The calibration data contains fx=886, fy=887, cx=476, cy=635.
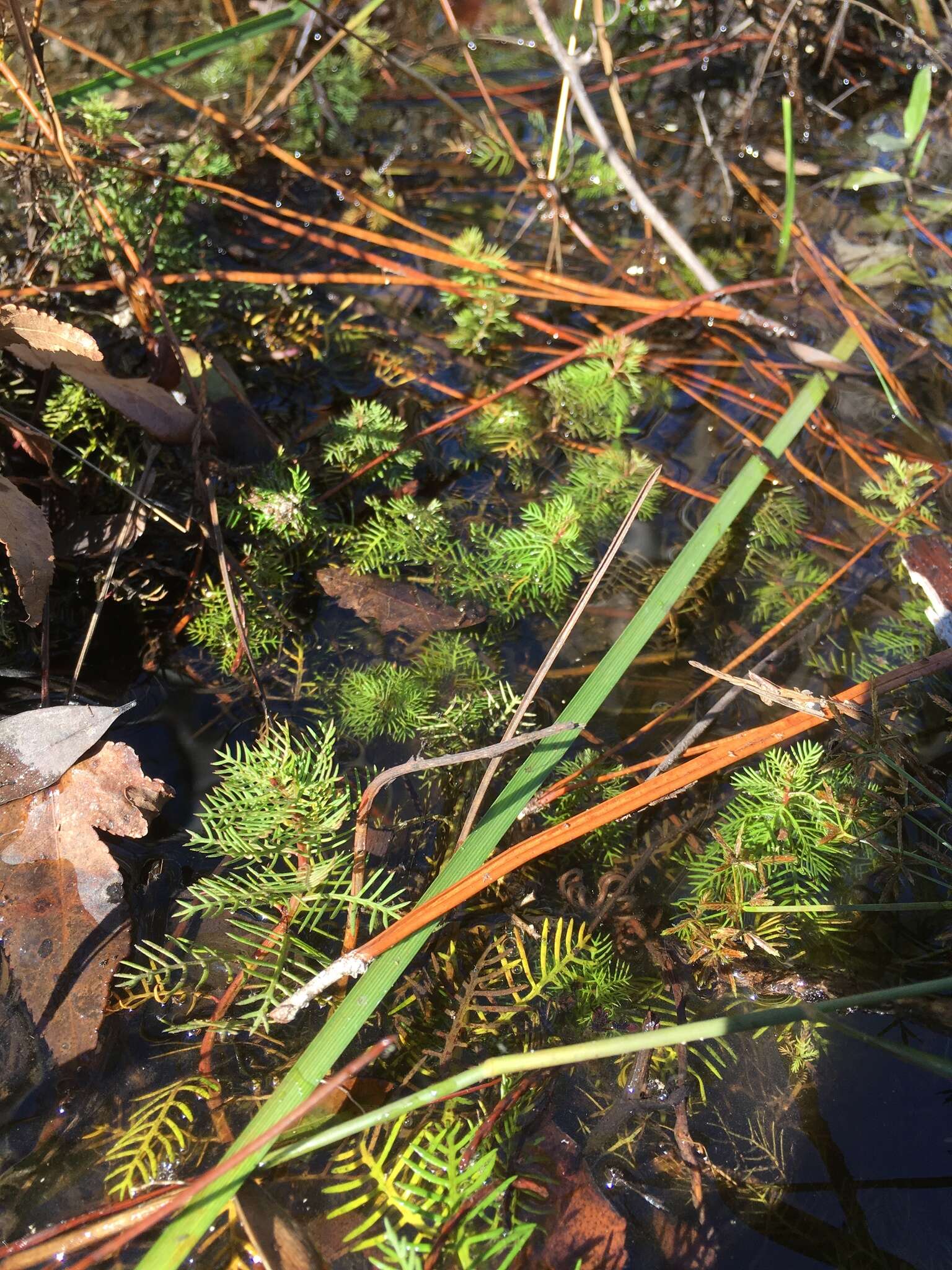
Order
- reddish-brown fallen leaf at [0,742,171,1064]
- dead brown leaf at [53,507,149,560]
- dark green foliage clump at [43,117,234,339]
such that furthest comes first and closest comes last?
dark green foliage clump at [43,117,234,339] → dead brown leaf at [53,507,149,560] → reddish-brown fallen leaf at [0,742,171,1064]

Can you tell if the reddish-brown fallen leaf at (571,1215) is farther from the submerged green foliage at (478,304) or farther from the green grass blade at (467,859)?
the submerged green foliage at (478,304)

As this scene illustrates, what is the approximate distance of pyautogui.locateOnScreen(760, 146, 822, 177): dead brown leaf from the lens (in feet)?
12.6

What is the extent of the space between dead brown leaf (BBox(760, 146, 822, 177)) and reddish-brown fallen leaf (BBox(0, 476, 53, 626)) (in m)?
3.46

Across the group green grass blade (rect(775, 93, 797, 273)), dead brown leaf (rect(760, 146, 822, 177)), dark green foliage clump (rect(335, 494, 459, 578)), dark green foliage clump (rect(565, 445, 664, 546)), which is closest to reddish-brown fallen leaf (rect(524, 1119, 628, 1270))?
dark green foliage clump (rect(335, 494, 459, 578))

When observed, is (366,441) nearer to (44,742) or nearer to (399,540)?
(399,540)

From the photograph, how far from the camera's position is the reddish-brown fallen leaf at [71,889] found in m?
1.65

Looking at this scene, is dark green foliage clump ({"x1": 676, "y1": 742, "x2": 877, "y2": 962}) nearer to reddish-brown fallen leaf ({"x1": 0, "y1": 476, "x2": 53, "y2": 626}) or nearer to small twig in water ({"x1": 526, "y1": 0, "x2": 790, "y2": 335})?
reddish-brown fallen leaf ({"x1": 0, "y1": 476, "x2": 53, "y2": 626})

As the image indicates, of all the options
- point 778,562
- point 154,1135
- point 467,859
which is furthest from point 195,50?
point 154,1135

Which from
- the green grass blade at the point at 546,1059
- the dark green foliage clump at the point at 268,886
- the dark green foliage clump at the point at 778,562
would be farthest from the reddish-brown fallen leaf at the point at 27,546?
the dark green foliage clump at the point at 778,562

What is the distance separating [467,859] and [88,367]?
1481 millimetres

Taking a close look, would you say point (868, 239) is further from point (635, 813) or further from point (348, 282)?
point (635, 813)

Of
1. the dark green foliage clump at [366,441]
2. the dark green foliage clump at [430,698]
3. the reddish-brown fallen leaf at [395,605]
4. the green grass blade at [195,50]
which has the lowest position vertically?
the dark green foliage clump at [430,698]

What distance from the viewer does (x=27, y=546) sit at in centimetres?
188

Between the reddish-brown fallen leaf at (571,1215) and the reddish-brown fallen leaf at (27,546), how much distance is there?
57.1 inches
